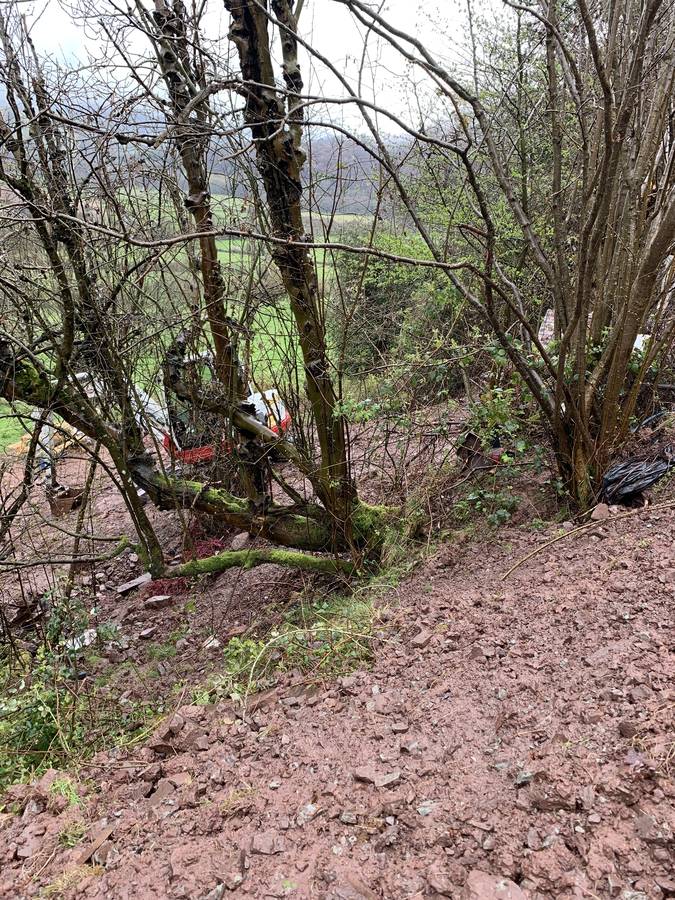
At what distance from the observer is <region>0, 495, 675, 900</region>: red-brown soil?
5.21ft

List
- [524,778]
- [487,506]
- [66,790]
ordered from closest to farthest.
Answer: [524,778]
[66,790]
[487,506]

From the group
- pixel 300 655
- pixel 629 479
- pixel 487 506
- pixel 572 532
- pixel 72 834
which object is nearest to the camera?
pixel 72 834

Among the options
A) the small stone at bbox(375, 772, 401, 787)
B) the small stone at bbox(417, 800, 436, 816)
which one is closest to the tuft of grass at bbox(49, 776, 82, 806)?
the small stone at bbox(375, 772, 401, 787)

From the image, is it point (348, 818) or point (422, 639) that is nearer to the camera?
point (348, 818)

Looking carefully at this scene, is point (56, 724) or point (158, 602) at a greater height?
point (56, 724)

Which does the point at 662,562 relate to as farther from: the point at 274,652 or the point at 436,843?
the point at 274,652

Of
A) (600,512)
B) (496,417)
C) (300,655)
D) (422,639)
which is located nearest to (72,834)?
(300,655)


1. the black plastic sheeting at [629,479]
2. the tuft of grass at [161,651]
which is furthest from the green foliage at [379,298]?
the tuft of grass at [161,651]

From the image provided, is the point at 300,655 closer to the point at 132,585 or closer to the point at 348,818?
the point at 348,818

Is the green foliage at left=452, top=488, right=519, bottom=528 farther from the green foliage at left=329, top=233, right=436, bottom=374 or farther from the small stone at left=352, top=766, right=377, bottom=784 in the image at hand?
the small stone at left=352, top=766, right=377, bottom=784

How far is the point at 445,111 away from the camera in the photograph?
6.37 meters

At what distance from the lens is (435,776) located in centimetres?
198

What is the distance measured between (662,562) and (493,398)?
1703 millimetres

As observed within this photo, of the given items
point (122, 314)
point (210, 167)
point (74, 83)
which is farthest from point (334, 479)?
point (74, 83)
